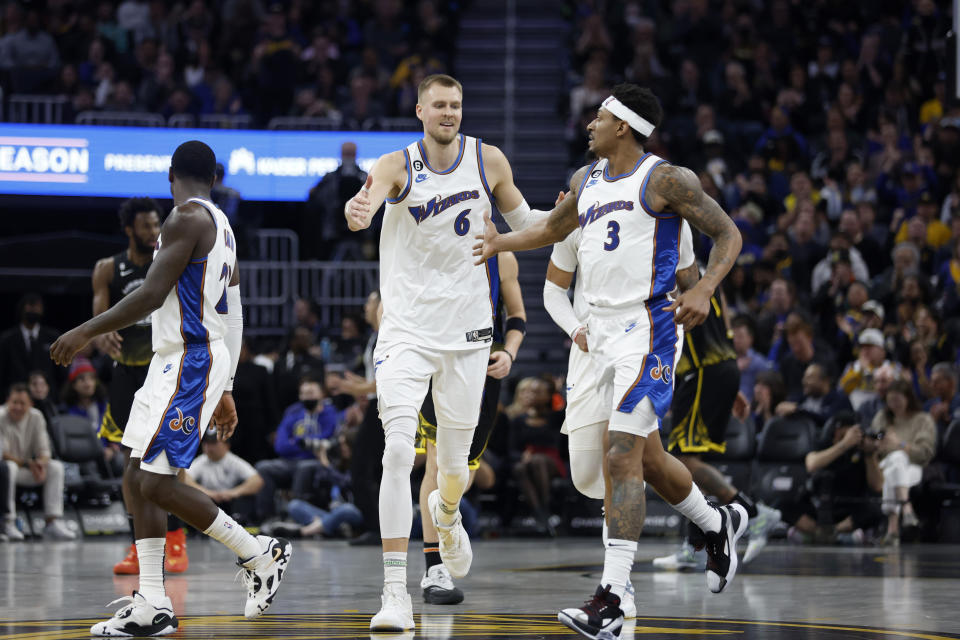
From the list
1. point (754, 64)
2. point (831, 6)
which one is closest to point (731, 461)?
point (754, 64)

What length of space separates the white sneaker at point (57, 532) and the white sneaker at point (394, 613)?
814 cm

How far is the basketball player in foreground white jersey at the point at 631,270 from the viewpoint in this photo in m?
6.16

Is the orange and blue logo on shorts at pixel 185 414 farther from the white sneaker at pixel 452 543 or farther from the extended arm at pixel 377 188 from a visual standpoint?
the white sneaker at pixel 452 543

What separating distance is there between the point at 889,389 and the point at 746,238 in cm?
412

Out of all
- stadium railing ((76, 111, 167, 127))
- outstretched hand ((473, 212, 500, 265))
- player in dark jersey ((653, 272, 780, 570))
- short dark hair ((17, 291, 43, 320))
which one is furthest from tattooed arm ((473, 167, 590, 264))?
stadium railing ((76, 111, 167, 127))

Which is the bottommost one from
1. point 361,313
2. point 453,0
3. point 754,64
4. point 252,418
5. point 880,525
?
point 880,525

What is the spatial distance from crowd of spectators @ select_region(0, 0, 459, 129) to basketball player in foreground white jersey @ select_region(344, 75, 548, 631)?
1191 cm

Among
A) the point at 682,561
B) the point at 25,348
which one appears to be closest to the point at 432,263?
the point at 682,561

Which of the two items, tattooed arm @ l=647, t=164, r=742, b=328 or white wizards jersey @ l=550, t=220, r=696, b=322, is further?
white wizards jersey @ l=550, t=220, r=696, b=322

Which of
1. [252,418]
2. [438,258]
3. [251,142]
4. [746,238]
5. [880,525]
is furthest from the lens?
[251,142]

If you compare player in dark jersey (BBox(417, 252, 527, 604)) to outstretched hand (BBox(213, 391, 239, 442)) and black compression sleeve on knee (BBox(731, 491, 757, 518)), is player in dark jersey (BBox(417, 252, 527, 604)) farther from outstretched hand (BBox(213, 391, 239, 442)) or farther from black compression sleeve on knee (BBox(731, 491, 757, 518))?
black compression sleeve on knee (BBox(731, 491, 757, 518))

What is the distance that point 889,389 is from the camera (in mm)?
13070

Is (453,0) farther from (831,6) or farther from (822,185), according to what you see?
(822,185)

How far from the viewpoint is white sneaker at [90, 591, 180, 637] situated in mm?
6086
